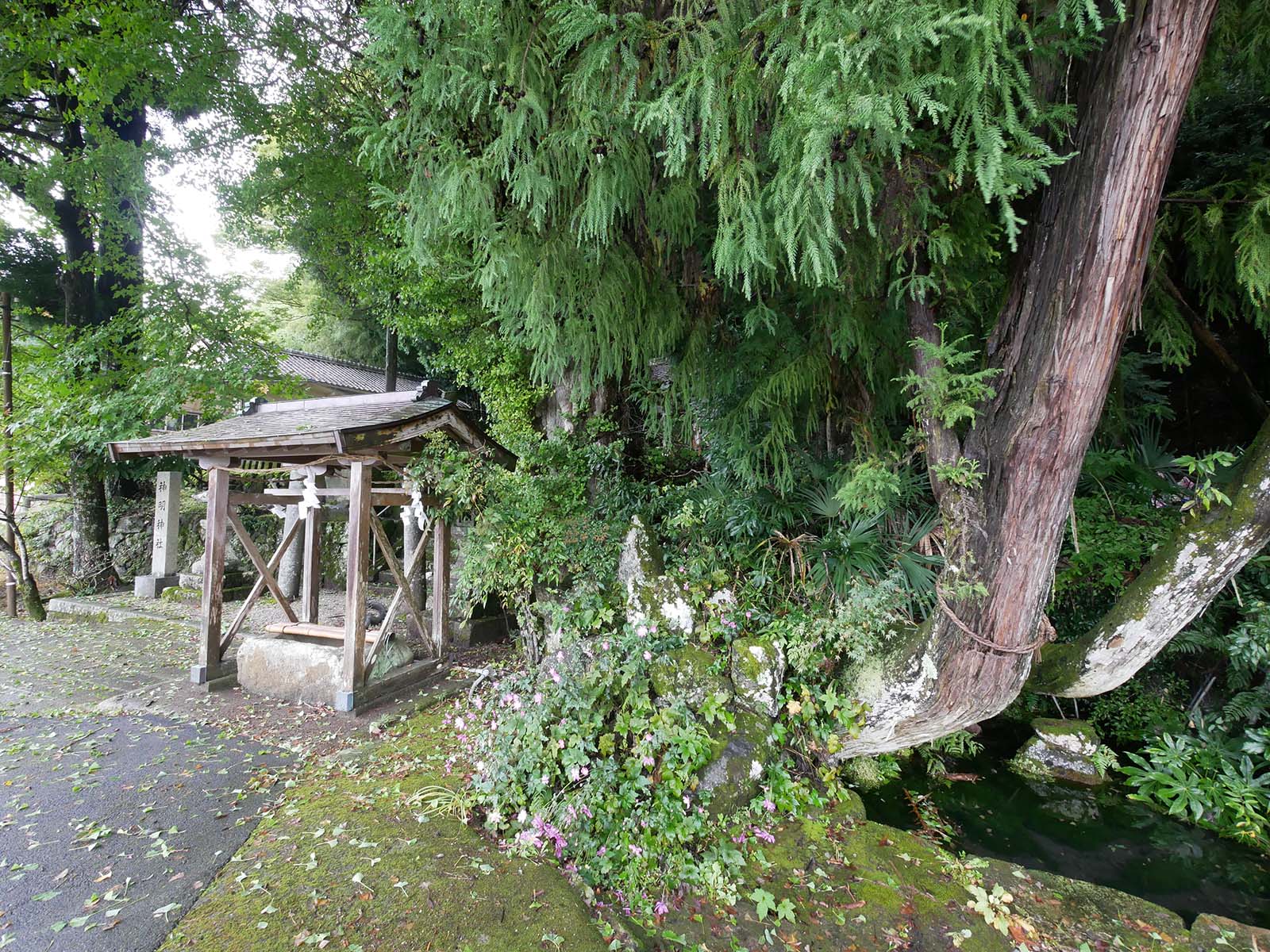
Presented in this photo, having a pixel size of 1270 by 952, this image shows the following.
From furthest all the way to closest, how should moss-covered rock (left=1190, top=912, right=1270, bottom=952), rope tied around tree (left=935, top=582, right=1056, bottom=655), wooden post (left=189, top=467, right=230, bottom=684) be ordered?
wooden post (left=189, top=467, right=230, bottom=684) < rope tied around tree (left=935, top=582, right=1056, bottom=655) < moss-covered rock (left=1190, top=912, right=1270, bottom=952)

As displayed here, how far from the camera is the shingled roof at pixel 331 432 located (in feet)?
14.5

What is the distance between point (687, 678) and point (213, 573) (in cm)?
468

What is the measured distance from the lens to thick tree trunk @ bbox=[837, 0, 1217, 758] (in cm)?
229

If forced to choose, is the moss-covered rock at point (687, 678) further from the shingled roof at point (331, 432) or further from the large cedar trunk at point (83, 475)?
the large cedar trunk at point (83, 475)

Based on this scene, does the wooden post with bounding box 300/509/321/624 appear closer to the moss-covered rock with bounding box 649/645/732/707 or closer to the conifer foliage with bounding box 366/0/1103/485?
the conifer foliage with bounding box 366/0/1103/485

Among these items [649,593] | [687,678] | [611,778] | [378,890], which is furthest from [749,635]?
[378,890]

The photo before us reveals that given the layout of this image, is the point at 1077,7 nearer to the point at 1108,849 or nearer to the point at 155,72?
the point at 1108,849

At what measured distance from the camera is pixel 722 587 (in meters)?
4.19

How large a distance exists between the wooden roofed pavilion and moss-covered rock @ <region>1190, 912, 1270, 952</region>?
558 cm

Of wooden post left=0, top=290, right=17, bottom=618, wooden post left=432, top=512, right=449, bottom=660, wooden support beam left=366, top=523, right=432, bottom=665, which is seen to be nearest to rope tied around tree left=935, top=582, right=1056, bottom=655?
wooden support beam left=366, top=523, right=432, bottom=665

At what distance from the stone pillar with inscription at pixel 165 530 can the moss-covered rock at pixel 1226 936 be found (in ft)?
41.9

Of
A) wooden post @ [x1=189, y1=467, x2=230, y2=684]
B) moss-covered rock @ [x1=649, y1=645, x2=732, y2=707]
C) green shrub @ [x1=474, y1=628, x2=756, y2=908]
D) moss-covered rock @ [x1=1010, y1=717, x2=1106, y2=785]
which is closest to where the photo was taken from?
green shrub @ [x1=474, y1=628, x2=756, y2=908]

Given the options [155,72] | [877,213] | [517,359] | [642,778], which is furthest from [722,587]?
[155,72]

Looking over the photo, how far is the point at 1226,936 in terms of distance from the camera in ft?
8.76
